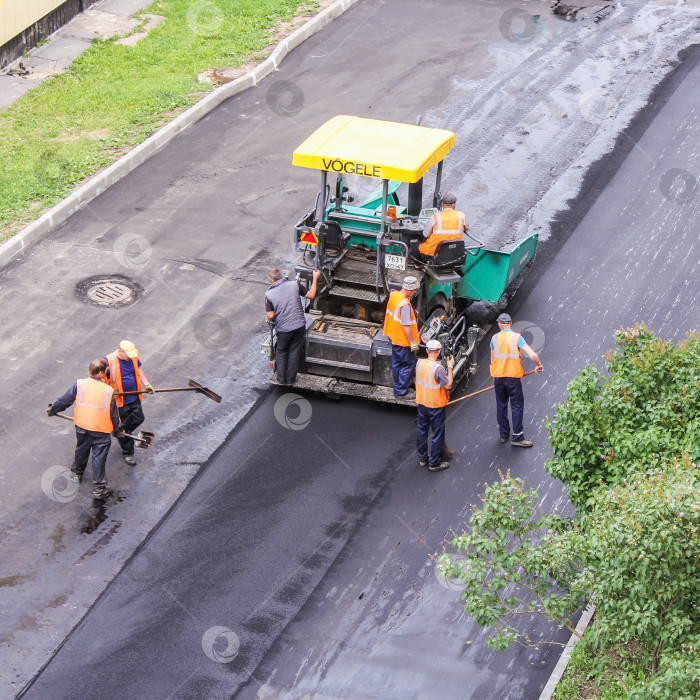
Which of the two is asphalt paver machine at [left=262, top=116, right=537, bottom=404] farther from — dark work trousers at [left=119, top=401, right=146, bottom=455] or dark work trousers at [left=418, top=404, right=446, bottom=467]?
dark work trousers at [left=119, top=401, right=146, bottom=455]

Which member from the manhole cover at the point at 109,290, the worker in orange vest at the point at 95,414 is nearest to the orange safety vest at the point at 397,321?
the worker in orange vest at the point at 95,414

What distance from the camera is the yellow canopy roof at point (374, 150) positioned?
11508 mm

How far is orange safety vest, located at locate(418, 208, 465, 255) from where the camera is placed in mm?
12000

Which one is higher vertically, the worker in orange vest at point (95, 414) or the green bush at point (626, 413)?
the green bush at point (626, 413)

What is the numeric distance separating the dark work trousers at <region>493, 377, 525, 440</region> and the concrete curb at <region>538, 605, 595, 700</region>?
2.67 metres

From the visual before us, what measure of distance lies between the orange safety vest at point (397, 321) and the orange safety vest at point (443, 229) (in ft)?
2.59

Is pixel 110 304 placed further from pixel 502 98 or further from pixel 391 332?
pixel 502 98

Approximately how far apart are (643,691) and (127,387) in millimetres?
6254

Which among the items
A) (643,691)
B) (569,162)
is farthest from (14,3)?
(643,691)

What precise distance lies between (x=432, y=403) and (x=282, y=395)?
2.05m

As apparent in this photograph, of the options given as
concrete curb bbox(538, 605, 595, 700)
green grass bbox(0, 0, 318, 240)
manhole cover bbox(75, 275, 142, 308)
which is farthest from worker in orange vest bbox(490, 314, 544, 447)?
green grass bbox(0, 0, 318, 240)

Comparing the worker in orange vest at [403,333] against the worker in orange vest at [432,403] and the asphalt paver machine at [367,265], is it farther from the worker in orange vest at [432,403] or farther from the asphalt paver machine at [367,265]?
the worker in orange vest at [432,403]

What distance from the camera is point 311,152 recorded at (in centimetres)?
1174

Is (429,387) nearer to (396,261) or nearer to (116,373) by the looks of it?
(396,261)
